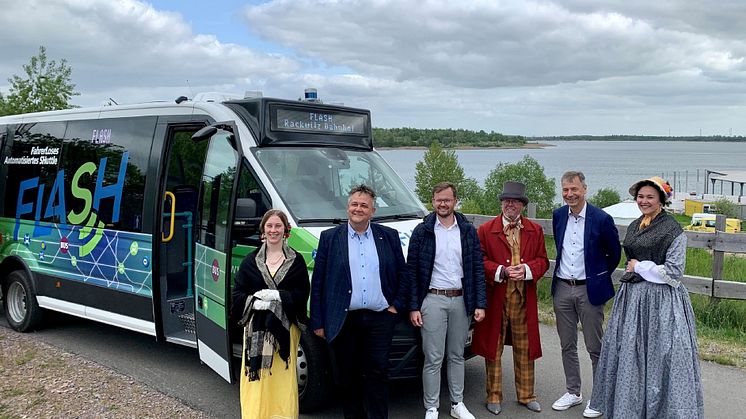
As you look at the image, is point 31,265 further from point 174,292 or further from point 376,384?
point 376,384

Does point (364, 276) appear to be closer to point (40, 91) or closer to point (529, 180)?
point (40, 91)

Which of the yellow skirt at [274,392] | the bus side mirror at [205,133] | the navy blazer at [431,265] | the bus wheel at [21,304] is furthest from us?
the bus wheel at [21,304]

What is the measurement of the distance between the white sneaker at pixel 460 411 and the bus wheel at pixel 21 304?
5300 millimetres

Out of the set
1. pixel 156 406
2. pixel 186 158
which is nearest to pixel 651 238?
pixel 156 406

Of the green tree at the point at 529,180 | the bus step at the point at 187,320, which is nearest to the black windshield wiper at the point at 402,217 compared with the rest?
the bus step at the point at 187,320

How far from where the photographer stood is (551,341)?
712 cm

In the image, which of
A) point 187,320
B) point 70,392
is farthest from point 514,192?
point 70,392

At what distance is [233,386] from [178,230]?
184 cm

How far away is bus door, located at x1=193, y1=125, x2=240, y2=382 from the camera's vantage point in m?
5.03

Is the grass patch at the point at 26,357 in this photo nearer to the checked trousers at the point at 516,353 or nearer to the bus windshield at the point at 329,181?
the bus windshield at the point at 329,181

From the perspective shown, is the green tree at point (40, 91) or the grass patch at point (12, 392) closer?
the grass patch at point (12, 392)

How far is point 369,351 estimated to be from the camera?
4488 millimetres

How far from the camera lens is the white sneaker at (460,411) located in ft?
16.0

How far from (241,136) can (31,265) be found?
12.5 feet
